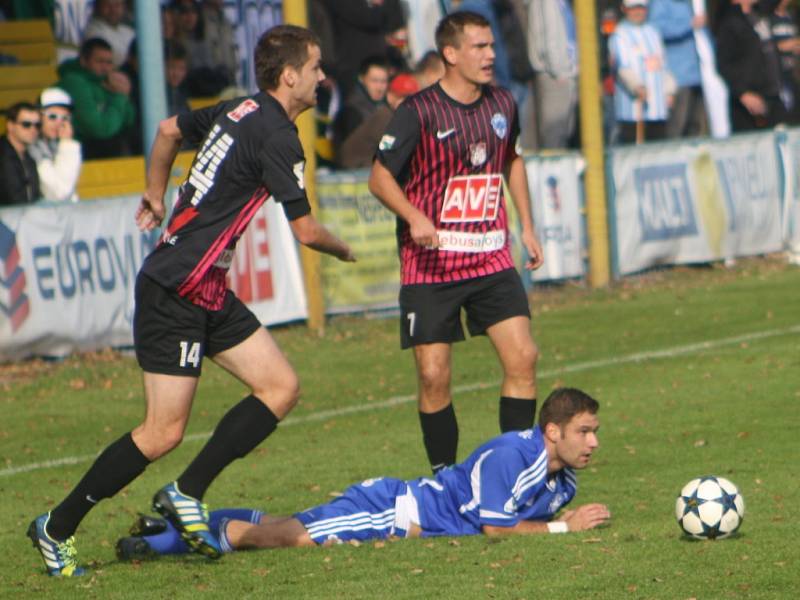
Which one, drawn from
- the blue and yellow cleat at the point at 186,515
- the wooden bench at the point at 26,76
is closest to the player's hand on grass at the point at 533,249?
the blue and yellow cleat at the point at 186,515

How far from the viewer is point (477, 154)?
8570 mm

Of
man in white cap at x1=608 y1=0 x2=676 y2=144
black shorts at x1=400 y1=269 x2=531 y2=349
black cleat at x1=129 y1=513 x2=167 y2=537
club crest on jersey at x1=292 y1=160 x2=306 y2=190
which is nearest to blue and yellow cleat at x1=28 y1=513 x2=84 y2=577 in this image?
black cleat at x1=129 y1=513 x2=167 y2=537

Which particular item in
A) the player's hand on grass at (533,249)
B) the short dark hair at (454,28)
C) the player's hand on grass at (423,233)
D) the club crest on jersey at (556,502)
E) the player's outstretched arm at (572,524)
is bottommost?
the player's outstretched arm at (572,524)

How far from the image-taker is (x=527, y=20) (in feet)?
63.7

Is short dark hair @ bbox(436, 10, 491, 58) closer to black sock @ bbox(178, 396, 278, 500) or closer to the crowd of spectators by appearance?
black sock @ bbox(178, 396, 278, 500)

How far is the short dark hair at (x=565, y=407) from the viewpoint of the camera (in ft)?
24.0

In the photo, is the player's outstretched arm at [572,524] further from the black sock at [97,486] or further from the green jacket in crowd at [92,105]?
the green jacket in crowd at [92,105]

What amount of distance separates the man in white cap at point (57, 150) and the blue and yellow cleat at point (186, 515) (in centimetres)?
797

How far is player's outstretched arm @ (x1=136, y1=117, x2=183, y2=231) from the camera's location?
7.50 m

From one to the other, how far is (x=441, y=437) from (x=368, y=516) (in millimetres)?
999

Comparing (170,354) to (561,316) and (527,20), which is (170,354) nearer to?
(561,316)

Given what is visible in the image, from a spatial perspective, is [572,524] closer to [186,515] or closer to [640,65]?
[186,515]

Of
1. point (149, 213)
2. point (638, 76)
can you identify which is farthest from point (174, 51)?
point (149, 213)

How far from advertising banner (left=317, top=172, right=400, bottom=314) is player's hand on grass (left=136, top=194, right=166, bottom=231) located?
800cm
